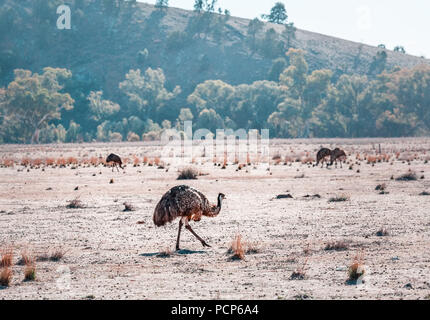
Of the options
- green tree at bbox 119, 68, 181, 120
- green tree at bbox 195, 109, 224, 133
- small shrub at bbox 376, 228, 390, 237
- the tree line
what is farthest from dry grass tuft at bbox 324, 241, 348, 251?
green tree at bbox 119, 68, 181, 120

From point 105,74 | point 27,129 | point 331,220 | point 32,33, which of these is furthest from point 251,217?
point 32,33

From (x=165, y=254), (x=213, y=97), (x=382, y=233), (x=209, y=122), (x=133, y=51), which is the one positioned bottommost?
(x=165, y=254)

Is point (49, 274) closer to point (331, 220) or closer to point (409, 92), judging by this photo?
point (331, 220)

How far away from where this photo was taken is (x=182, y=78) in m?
150

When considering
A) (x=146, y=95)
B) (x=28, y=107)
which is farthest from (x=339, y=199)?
(x=146, y=95)

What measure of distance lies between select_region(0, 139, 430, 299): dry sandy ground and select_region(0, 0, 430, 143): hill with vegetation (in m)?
73.7

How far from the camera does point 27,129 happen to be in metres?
99.9

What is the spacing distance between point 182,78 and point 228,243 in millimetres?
138117

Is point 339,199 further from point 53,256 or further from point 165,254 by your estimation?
point 53,256

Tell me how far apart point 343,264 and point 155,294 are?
3.71m

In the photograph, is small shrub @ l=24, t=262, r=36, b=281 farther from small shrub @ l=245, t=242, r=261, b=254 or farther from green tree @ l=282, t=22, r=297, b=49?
green tree @ l=282, t=22, r=297, b=49

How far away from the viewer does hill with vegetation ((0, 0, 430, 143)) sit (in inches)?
4028

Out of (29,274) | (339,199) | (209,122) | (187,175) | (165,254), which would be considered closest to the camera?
Result: (29,274)
